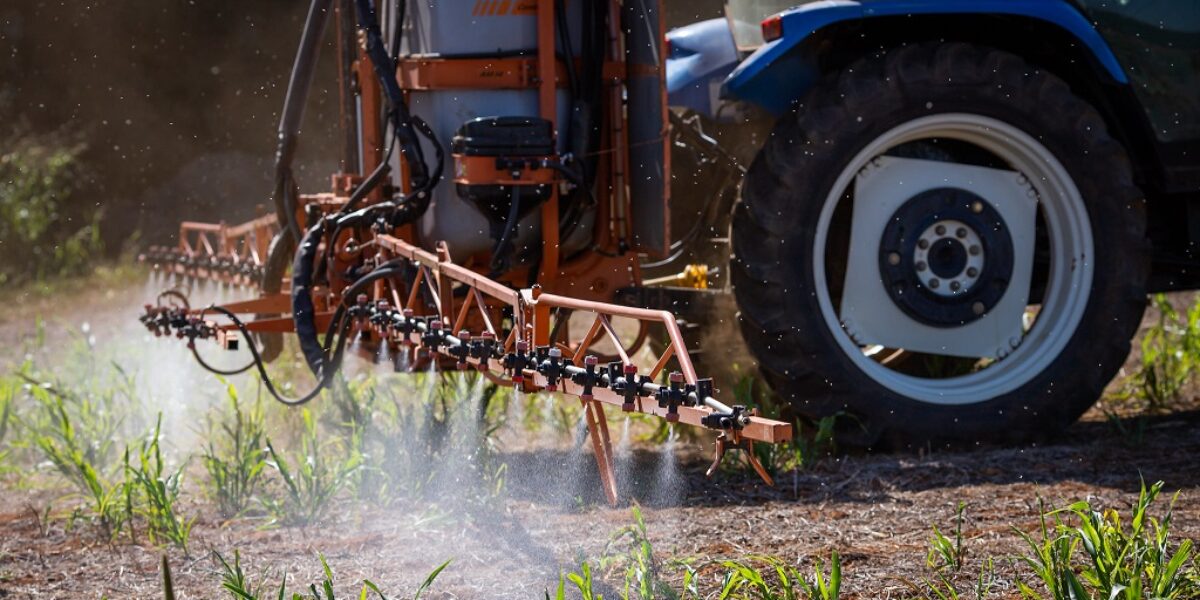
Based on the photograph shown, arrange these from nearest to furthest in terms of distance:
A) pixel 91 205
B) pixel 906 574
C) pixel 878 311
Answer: pixel 906 574, pixel 878 311, pixel 91 205

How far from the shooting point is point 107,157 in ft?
35.5

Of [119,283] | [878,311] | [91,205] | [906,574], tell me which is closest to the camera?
[906,574]

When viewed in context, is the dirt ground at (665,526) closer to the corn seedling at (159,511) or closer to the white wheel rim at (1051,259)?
the corn seedling at (159,511)

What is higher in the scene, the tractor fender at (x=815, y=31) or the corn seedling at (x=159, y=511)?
the tractor fender at (x=815, y=31)

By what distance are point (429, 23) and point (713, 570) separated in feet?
6.91

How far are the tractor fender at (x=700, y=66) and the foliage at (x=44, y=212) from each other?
5523 mm

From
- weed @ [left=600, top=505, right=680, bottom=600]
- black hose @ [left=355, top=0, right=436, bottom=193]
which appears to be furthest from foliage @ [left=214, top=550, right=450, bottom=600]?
black hose @ [left=355, top=0, right=436, bottom=193]

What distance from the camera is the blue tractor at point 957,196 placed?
4594mm

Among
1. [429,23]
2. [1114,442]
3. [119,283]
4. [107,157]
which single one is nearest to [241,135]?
[107,157]

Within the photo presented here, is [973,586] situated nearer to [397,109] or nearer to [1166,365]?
[397,109]

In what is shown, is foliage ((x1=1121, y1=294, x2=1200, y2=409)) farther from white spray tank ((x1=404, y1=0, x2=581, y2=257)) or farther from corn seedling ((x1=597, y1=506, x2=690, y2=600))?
corn seedling ((x1=597, y1=506, x2=690, y2=600))

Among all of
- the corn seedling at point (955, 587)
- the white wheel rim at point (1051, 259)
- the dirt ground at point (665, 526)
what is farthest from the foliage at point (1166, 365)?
the corn seedling at point (955, 587)

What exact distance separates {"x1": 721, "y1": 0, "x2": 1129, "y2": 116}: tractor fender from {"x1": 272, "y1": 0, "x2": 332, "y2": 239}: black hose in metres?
1.48

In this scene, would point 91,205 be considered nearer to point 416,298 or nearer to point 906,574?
point 416,298
